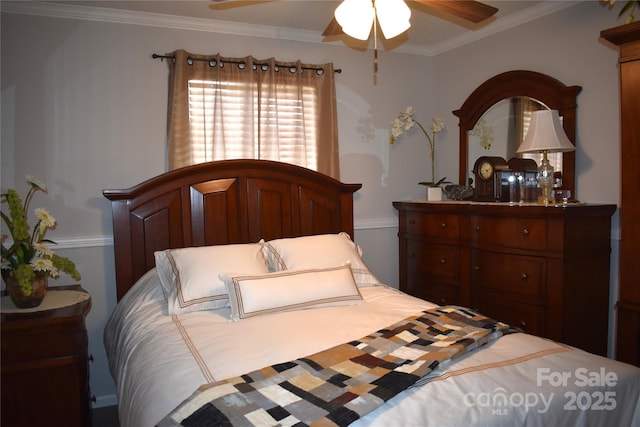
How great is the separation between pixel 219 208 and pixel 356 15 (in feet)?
5.10

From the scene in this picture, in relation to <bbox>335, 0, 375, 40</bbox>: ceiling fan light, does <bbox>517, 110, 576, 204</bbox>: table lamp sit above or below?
below

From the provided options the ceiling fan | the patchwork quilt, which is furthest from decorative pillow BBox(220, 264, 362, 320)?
the ceiling fan

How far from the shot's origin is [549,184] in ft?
8.72

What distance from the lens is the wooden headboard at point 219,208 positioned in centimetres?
266

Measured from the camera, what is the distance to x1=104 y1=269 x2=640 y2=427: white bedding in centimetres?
125

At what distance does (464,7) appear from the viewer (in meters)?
1.83

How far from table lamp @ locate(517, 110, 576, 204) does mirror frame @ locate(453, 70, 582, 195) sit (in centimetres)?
17

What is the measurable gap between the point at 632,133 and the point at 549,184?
28.4 inches

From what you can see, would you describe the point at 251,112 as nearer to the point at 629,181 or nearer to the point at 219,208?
the point at 219,208

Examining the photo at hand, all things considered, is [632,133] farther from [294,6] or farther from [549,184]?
[294,6]

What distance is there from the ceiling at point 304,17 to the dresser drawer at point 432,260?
63.3 inches

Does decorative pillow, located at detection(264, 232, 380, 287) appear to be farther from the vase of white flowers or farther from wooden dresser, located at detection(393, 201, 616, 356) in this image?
the vase of white flowers

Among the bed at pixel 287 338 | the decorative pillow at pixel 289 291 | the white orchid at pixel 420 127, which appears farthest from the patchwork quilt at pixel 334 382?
the white orchid at pixel 420 127

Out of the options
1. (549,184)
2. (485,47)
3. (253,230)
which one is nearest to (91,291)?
(253,230)
